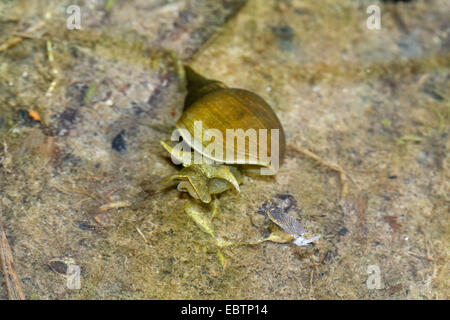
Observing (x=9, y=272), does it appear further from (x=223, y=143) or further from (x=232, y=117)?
(x=232, y=117)

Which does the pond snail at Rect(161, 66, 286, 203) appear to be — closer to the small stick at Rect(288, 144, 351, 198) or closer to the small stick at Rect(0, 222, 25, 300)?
the small stick at Rect(288, 144, 351, 198)

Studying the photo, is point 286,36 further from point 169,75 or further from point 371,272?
point 371,272

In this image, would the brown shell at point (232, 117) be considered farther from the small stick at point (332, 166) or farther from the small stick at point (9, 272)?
the small stick at point (9, 272)

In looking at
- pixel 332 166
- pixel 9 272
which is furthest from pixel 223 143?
pixel 9 272

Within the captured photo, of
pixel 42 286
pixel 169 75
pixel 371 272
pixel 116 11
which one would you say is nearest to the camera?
pixel 42 286

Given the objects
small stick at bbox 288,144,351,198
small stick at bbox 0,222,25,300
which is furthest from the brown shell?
small stick at bbox 0,222,25,300

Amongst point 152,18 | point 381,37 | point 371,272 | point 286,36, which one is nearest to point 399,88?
point 381,37
